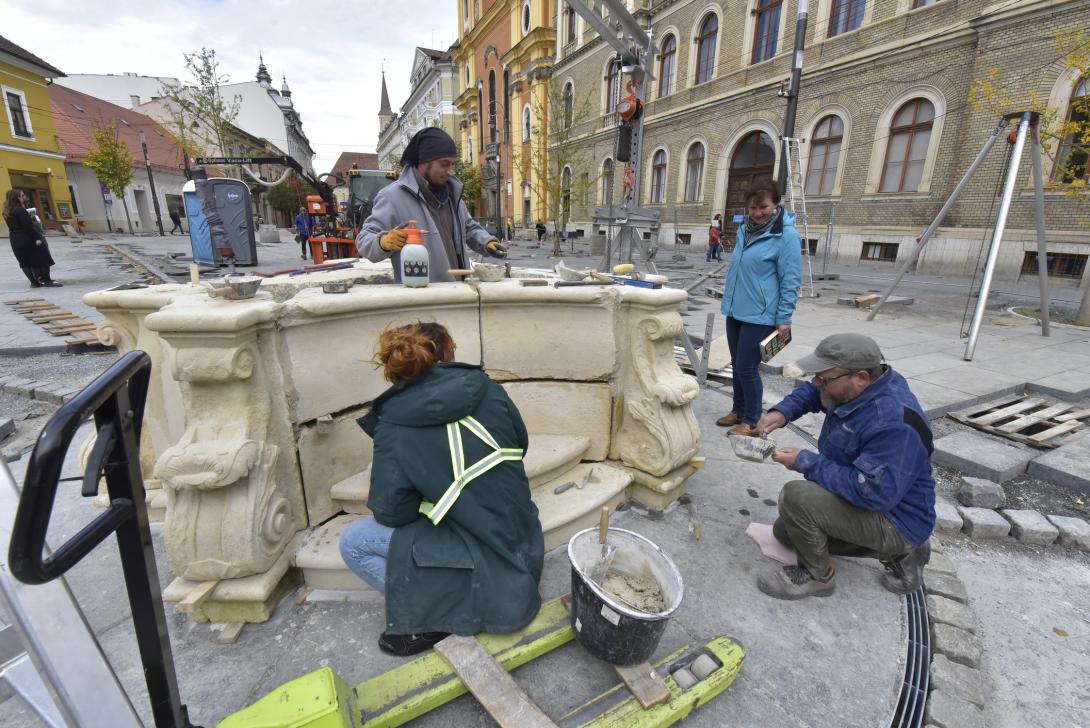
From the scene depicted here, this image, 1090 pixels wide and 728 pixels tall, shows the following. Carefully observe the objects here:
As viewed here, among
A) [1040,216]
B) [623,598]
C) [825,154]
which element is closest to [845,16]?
[825,154]

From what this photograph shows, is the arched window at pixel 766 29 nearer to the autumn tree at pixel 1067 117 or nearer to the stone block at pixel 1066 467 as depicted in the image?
the autumn tree at pixel 1067 117

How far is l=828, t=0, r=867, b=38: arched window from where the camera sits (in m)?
14.6

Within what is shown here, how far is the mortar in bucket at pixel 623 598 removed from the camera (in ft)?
5.64

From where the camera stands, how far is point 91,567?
241cm

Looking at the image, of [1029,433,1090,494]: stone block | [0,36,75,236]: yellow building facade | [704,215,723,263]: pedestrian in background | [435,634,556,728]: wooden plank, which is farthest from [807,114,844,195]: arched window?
[0,36,75,236]: yellow building facade

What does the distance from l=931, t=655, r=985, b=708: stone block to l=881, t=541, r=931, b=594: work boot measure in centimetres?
37

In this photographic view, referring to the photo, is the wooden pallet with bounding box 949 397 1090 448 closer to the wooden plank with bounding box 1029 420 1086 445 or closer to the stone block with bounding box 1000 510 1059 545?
the wooden plank with bounding box 1029 420 1086 445

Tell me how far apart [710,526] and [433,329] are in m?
1.91

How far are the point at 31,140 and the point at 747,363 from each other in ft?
117

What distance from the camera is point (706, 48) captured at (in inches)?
785

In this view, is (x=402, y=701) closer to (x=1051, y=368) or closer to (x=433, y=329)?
(x=433, y=329)

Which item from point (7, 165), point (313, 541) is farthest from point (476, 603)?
point (7, 165)

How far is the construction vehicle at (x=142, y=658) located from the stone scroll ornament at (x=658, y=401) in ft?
3.64

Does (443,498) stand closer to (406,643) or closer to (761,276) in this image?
(406,643)
